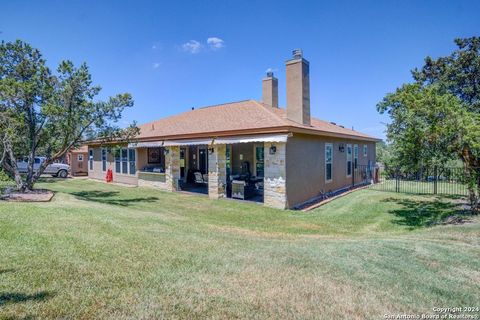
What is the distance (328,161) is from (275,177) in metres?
4.85

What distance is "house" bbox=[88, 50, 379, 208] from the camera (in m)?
11.4

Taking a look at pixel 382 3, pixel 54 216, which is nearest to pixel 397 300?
pixel 54 216

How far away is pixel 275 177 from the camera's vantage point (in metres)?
11.2

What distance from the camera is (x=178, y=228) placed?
23.3 ft

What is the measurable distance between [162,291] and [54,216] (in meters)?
5.18

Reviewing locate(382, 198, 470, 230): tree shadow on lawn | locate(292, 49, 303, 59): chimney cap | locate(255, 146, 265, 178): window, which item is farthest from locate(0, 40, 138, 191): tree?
locate(382, 198, 470, 230): tree shadow on lawn

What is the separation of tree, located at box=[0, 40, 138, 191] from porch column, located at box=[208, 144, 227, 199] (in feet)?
15.2

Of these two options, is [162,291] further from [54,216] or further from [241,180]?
[241,180]

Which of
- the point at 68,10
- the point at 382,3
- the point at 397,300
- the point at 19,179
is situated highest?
the point at 382,3

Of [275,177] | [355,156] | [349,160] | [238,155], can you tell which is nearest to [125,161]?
[238,155]

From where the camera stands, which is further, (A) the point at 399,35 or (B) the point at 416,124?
(A) the point at 399,35

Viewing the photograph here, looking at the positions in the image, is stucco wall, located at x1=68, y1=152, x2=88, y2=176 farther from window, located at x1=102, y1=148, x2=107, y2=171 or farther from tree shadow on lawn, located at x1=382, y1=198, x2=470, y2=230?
tree shadow on lawn, located at x1=382, y1=198, x2=470, y2=230

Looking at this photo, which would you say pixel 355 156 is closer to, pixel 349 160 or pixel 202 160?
pixel 349 160

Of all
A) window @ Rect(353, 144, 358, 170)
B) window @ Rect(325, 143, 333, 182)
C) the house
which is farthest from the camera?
window @ Rect(353, 144, 358, 170)
